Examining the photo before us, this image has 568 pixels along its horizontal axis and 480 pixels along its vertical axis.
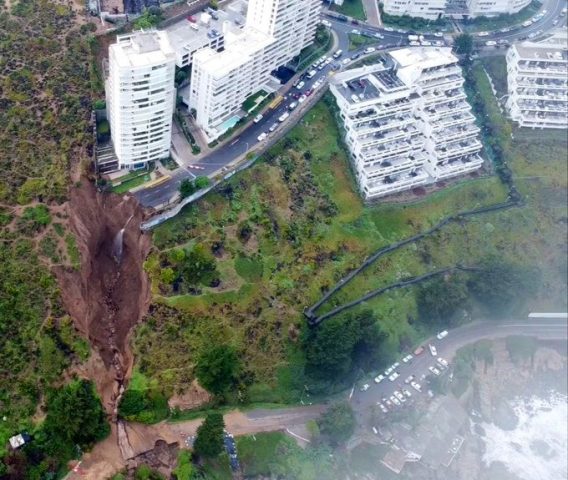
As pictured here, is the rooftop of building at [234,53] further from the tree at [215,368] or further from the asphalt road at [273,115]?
the tree at [215,368]

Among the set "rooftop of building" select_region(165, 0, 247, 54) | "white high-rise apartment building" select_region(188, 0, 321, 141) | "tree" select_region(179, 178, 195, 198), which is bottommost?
"tree" select_region(179, 178, 195, 198)

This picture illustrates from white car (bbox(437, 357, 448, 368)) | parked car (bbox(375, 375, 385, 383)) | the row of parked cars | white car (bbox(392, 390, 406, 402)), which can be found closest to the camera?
the row of parked cars

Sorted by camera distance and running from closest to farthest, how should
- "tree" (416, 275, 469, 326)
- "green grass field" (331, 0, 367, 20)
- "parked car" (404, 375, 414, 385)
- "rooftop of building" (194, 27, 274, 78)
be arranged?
1. "rooftop of building" (194, 27, 274, 78)
2. "parked car" (404, 375, 414, 385)
3. "tree" (416, 275, 469, 326)
4. "green grass field" (331, 0, 367, 20)

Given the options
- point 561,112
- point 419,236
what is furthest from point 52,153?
point 561,112

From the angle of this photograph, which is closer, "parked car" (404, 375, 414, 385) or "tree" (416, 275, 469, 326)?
"parked car" (404, 375, 414, 385)

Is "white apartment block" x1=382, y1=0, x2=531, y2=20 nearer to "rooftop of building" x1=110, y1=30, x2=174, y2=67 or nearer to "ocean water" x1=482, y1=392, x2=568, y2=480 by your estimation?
"rooftop of building" x1=110, y1=30, x2=174, y2=67

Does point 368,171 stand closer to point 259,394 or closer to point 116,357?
point 259,394

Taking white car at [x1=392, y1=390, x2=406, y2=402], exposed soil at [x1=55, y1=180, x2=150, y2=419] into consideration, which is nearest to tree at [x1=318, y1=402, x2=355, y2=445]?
white car at [x1=392, y1=390, x2=406, y2=402]

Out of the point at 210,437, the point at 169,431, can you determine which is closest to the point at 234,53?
the point at 169,431
